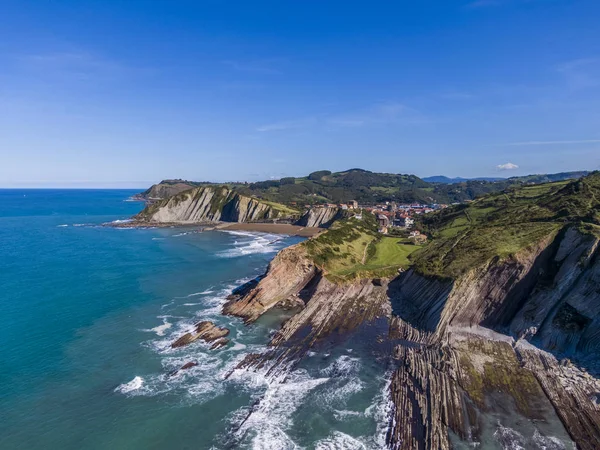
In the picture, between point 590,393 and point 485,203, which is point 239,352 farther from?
point 485,203

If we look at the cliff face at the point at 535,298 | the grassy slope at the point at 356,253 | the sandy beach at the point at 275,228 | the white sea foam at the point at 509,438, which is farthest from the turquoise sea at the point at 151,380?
the sandy beach at the point at 275,228

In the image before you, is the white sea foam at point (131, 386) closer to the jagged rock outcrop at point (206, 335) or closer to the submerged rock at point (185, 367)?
the submerged rock at point (185, 367)

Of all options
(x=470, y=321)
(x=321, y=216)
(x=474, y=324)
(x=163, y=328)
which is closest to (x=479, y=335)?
(x=474, y=324)

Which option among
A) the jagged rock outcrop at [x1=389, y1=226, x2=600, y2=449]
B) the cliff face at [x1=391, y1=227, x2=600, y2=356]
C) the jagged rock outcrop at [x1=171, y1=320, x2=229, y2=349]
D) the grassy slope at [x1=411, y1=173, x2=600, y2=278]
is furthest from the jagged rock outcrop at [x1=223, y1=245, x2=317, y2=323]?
the grassy slope at [x1=411, y1=173, x2=600, y2=278]

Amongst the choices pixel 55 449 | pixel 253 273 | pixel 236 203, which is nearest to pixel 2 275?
pixel 253 273

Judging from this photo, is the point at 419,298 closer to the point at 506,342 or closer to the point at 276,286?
the point at 506,342

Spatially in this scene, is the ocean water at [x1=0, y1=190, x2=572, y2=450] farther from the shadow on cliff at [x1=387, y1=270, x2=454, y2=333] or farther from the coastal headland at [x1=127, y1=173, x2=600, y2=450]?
the shadow on cliff at [x1=387, y1=270, x2=454, y2=333]
